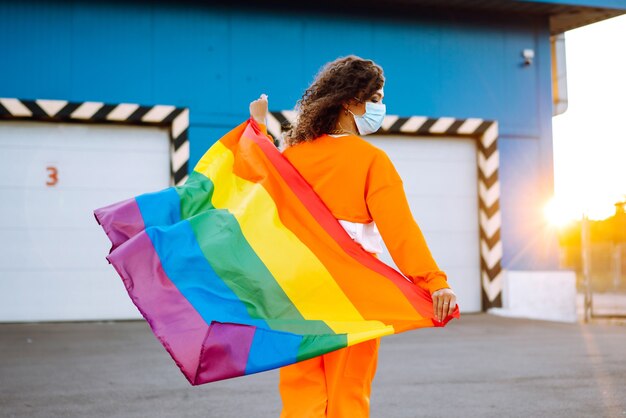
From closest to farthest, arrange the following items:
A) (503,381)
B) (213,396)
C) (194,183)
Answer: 1. (194,183)
2. (213,396)
3. (503,381)

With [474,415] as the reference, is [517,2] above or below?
above

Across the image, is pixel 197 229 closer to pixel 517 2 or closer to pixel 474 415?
pixel 474 415

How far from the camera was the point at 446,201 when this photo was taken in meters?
15.0

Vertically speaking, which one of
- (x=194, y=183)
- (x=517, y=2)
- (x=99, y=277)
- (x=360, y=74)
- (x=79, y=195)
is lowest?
(x=99, y=277)

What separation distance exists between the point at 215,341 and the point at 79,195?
10.6 metres

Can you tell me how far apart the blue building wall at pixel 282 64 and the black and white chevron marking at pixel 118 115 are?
0.72 feet

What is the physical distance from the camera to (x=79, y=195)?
13.2 m

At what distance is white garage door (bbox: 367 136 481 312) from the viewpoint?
14820 millimetres

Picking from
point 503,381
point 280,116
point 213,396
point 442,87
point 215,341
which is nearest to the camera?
point 215,341

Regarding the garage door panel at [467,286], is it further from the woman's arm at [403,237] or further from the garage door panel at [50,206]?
the woman's arm at [403,237]

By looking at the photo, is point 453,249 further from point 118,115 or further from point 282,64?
point 118,115

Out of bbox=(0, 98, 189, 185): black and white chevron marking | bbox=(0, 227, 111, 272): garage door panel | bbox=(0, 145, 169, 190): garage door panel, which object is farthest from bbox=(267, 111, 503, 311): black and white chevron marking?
bbox=(0, 227, 111, 272): garage door panel

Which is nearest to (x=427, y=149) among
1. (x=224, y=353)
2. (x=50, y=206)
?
(x=50, y=206)

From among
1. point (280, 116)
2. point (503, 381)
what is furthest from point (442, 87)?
point (503, 381)
